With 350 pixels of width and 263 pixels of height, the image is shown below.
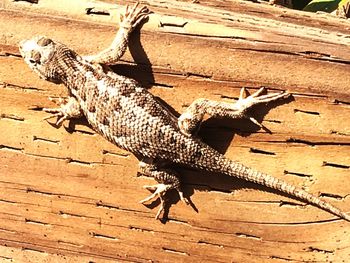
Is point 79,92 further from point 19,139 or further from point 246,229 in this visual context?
point 246,229

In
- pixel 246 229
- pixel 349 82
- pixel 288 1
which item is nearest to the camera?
Answer: pixel 349 82

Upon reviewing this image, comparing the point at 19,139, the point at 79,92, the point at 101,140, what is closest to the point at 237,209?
the point at 101,140

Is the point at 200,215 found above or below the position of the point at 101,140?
below

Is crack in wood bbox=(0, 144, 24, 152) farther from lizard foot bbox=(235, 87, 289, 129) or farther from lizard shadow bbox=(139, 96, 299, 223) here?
lizard foot bbox=(235, 87, 289, 129)

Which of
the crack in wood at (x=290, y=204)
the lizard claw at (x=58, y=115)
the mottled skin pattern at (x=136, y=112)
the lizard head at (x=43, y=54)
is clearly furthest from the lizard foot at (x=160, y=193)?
the lizard head at (x=43, y=54)

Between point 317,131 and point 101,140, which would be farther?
point 101,140

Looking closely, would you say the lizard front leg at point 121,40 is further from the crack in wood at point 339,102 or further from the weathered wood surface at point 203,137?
the crack in wood at point 339,102

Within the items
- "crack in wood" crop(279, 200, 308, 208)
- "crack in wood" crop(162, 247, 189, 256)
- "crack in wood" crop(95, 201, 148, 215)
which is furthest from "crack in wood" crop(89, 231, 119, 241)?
"crack in wood" crop(279, 200, 308, 208)
